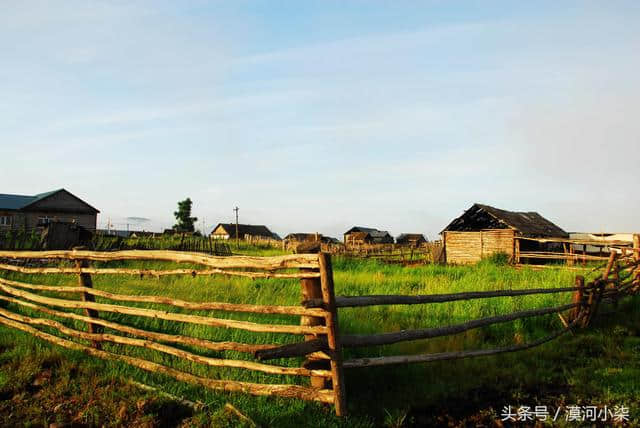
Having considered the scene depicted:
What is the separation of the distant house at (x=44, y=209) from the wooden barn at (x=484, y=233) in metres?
29.4

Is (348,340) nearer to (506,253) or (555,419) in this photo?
(555,419)

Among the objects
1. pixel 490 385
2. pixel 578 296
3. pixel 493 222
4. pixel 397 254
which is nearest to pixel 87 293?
pixel 490 385

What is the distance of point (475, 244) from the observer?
2477cm

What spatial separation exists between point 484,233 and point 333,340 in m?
22.5

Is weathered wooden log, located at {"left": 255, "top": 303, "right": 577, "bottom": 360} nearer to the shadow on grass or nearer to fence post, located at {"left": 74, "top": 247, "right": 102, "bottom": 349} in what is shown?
the shadow on grass

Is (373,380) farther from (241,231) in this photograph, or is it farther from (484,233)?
(241,231)

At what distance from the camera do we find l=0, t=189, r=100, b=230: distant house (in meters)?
36.7

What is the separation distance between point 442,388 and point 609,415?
150 centimetres

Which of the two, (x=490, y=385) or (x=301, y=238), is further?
(x=301, y=238)

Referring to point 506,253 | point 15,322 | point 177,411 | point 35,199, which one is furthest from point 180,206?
point 177,411

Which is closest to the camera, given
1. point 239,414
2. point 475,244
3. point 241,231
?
point 239,414

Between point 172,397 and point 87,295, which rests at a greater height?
point 87,295

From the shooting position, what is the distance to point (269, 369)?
4.13 metres

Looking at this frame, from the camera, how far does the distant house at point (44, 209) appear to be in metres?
36.7
